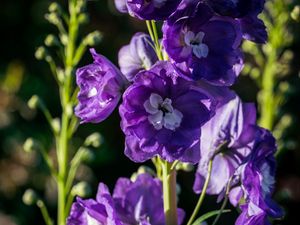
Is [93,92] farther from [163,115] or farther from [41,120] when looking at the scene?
[41,120]

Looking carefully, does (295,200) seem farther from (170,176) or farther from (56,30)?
(170,176)

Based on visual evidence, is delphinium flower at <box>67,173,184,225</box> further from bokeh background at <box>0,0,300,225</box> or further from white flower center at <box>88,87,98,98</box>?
bokeh background at <box>0,0,300,225</box>

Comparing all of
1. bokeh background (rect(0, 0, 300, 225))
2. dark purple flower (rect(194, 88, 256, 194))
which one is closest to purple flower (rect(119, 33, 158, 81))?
dark purple flower (rect(194, 88, 256, 194))

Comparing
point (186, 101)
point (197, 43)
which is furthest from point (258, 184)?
point (197, 43)

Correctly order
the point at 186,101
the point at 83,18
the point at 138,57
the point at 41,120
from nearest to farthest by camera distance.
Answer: the point at 186,101, the point at 138,57, the point at 83,18, the point at 41,120

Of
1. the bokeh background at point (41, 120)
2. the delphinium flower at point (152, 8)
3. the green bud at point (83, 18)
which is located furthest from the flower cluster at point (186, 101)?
the bokeh background at point (41, 120)

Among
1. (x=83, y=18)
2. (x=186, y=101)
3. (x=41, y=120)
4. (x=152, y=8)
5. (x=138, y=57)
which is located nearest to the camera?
(x=152, y=8)

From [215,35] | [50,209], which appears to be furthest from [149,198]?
[50,209]
